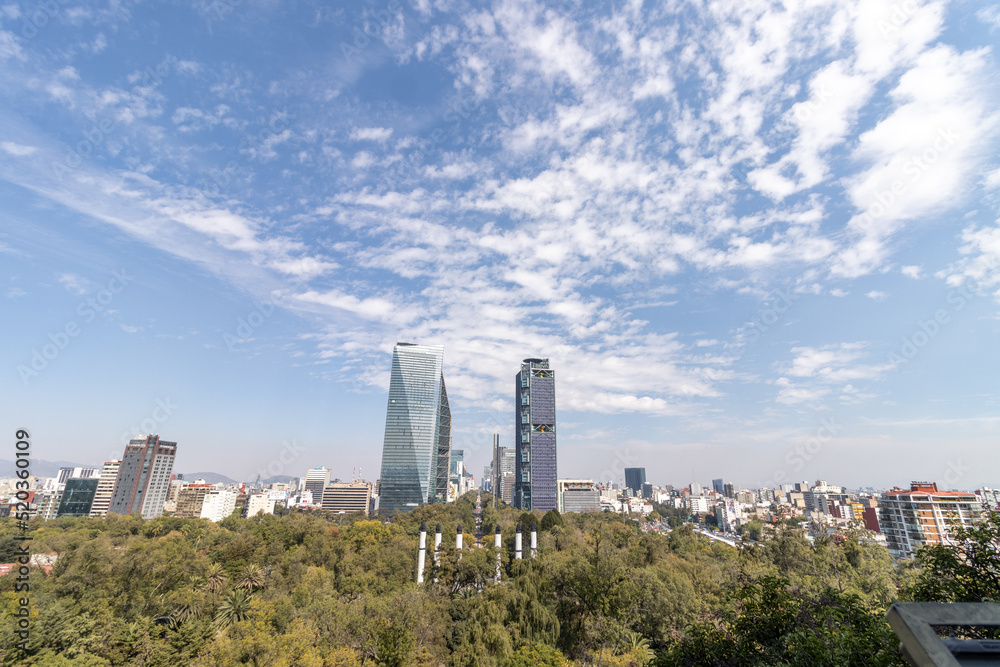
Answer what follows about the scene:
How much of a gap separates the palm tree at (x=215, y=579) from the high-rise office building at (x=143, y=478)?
110 m

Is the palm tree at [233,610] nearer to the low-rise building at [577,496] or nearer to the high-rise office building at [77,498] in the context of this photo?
the high-rise office building at [77,498]

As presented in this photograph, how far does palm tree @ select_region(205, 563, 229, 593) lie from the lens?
4062cm

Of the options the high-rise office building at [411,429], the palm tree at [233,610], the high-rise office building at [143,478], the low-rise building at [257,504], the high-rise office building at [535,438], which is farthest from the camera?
the high-rise office building at [535,438]

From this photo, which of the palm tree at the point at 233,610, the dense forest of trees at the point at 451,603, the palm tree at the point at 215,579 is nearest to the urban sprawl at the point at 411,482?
the dense forest of trees at the point at 451,603

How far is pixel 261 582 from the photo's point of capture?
4347 centimetres

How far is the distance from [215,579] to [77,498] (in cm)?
12336

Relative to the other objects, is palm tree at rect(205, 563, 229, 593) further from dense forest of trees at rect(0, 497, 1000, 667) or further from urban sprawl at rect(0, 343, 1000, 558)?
urban sprawl at rect(0, 343, 1000, 558)

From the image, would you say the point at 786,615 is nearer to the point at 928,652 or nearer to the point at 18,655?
the point at 928,652

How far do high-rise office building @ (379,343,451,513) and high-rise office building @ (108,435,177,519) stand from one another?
216 ft

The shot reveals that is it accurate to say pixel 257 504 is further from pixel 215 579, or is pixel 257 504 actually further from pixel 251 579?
pixel 215 579

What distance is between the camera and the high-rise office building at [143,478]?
124875mm

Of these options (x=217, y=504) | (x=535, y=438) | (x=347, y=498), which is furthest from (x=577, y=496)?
(x=217, y=504)

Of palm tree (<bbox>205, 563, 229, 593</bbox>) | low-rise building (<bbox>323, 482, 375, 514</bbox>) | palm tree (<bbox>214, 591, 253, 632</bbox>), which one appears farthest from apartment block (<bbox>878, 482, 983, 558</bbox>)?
low-rise building (<bbox>323, 482, 375, 514</bbox>)

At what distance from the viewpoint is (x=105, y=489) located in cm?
13012
